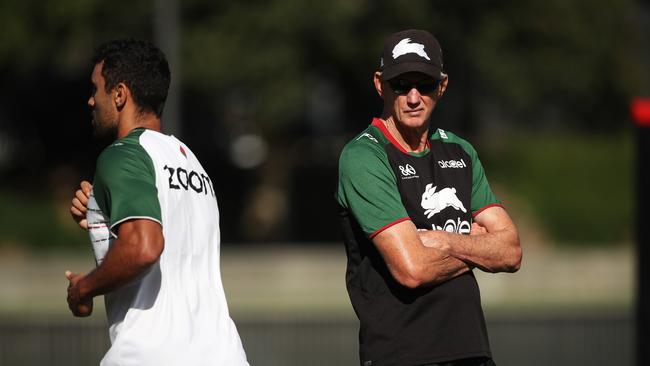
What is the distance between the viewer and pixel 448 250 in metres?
4.53

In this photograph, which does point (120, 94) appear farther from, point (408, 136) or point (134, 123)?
point (408, 136)

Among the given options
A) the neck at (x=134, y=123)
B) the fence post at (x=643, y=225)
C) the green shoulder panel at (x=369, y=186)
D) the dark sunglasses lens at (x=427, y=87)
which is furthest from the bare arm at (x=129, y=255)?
the fence post at (x=643, y=225)

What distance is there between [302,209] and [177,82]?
255 inches

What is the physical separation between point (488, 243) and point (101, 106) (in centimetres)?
163

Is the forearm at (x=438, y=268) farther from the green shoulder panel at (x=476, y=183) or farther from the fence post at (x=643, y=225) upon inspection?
the fence post at (x=643, y=225)

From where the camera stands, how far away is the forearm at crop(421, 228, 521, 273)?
4.55m

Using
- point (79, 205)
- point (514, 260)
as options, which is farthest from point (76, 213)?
point (514, 260)

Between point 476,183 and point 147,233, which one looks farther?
point 476,183

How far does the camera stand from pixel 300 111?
88.5ft

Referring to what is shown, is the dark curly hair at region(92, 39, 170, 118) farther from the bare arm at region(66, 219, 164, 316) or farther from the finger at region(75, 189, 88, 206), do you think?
the bare arm at region(66, 219, 164, 316)

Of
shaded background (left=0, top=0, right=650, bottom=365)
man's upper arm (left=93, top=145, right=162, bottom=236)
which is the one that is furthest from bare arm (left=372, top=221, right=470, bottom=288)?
shaded background (left=0, top=0, right=650, bottom=365)

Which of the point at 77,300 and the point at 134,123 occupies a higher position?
the point at 134,123

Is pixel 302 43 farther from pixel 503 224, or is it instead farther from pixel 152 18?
pixel 503 224

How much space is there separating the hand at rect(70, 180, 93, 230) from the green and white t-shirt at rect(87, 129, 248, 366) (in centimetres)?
8
